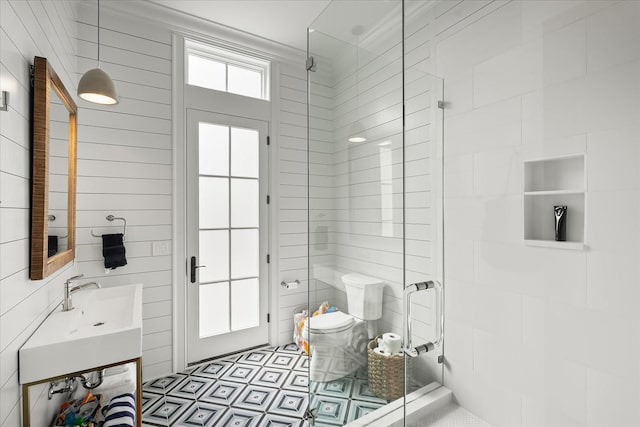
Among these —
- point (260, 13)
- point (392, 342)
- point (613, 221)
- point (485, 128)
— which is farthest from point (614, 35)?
point (260, 13)

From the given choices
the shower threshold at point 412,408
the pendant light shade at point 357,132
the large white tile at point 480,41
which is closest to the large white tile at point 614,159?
the large white tile at point 480,41

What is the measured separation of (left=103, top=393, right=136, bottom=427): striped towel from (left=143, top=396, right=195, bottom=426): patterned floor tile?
32 cm

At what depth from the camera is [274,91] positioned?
299 cm

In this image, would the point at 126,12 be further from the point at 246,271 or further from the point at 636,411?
the point at 636,411

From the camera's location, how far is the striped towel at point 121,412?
1.56 m

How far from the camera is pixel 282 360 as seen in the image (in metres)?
2.73

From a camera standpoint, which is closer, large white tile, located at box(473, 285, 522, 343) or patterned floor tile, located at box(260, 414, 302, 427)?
large white tile, located at box(473, 285, 522, 343)

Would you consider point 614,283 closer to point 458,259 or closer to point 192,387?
point 458,259

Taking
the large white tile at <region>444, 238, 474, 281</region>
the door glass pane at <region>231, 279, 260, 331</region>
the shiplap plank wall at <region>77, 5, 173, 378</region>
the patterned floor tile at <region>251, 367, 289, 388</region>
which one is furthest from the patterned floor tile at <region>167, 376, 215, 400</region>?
the large white tile at <region>444, 238, 474, 281</region>

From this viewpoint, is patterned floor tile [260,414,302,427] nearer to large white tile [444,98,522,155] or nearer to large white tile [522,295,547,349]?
large white tile [522,295,547,349]

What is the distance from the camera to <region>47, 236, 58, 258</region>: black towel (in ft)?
5.01

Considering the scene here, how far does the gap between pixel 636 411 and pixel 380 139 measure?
136 centimetres

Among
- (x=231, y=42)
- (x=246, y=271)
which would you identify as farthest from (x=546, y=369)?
(x=231, y=42)

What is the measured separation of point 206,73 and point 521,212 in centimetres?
261
